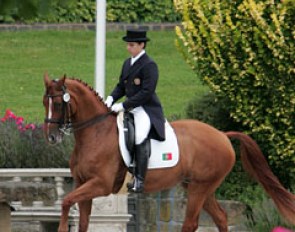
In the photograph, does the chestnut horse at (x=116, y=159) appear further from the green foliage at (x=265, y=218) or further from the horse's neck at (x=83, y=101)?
the green foliage at (x=265, y=218)

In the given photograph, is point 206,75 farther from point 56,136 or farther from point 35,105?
point 35,105

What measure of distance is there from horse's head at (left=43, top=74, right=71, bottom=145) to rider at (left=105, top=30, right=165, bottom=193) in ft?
2.05

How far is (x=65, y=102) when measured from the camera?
12906mm

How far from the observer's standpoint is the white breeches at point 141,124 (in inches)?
527

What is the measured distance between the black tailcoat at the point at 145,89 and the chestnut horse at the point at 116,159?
0.29m

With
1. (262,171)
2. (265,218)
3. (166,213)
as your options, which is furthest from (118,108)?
(166,213)

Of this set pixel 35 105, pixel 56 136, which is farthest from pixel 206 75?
pixel 35 105

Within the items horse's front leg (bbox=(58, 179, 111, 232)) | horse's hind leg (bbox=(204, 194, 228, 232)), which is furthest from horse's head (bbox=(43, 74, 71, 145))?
horse's hind leg (bbox=(204, 194, 228, 232))

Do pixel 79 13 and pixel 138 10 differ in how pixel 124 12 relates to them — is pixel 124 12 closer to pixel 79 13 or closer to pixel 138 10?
pixel 138 10

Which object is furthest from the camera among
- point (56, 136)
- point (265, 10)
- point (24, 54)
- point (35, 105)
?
point (24, 54)

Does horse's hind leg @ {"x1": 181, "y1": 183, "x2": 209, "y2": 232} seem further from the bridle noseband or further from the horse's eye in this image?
the horse's eye

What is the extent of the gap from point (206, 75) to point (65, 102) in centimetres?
255

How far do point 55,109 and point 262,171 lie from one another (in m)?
2.51

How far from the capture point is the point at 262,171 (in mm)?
14242
